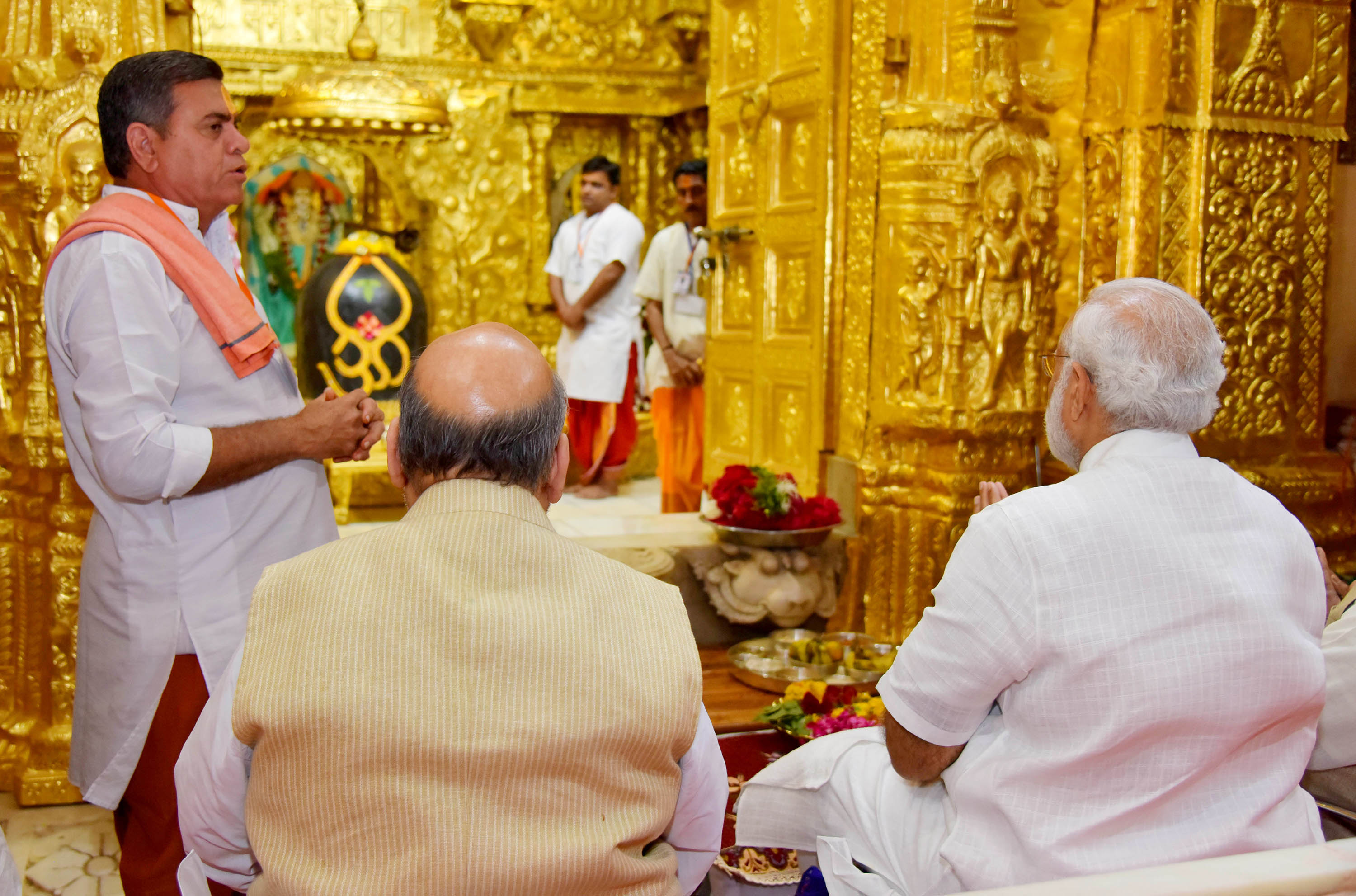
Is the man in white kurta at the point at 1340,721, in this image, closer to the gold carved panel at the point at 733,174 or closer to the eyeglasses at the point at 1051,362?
the eyeglasses at the point at 1051,362

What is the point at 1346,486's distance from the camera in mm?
4414

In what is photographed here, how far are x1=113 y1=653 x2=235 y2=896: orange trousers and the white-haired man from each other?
54.2 inches

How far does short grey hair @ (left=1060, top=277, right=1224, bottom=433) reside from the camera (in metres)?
1.77

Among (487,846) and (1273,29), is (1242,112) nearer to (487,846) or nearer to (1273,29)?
(1273,29)

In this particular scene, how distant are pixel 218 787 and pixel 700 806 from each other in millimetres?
587

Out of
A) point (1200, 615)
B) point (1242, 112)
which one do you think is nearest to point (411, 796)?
point (1200, 615)

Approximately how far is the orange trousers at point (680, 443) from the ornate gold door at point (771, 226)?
0.64 meters

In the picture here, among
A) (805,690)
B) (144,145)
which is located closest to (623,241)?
(805,690)

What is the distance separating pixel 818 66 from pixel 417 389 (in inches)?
146

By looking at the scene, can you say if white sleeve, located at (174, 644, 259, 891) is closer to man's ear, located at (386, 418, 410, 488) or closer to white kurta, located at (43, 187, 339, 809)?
man's ear, located at (386, 418, 410, 488)

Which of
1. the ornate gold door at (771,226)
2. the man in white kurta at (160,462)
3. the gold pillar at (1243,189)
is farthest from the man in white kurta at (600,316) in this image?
the man in white kurta at (160,462)

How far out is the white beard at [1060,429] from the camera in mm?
1910

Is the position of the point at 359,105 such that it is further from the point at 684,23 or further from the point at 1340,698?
the point at 1340,698

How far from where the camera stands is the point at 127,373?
7.25 feet
